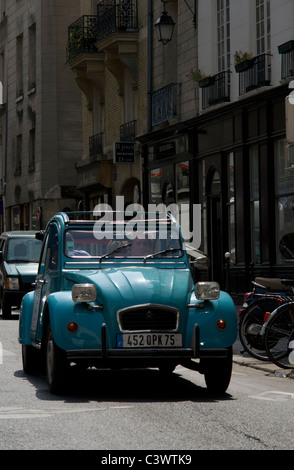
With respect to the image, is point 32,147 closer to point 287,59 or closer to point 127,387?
point 287,59

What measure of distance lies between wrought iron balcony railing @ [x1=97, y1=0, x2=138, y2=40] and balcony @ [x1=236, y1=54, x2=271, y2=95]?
9.20 meters

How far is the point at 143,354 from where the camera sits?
1006 centimetres

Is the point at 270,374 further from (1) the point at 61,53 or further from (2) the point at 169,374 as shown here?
(1) the point at 61,53

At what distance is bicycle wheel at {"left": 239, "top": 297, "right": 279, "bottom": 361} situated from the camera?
13562 mm

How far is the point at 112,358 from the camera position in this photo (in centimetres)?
1005

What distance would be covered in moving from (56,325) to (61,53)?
34.5 meters

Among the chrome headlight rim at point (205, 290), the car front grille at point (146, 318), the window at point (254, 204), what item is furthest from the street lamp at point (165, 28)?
the car front grille at point (146, 318)

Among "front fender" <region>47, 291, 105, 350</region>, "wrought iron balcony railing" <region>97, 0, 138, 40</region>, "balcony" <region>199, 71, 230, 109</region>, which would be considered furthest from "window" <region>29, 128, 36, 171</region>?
"front fender" <region>47, 291, 105, 350</region>

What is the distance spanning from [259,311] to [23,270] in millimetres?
10500

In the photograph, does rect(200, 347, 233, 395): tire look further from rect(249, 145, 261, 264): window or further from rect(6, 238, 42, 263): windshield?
rect(6, 238, 42, 263): windshield

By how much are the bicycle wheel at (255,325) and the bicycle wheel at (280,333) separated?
632 mm

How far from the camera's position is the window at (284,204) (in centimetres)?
2241

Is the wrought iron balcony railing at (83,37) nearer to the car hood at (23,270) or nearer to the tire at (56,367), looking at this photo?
the car hood at (23,270)

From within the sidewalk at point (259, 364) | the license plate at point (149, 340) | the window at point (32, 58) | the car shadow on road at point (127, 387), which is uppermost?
the window at point (32, 58)
